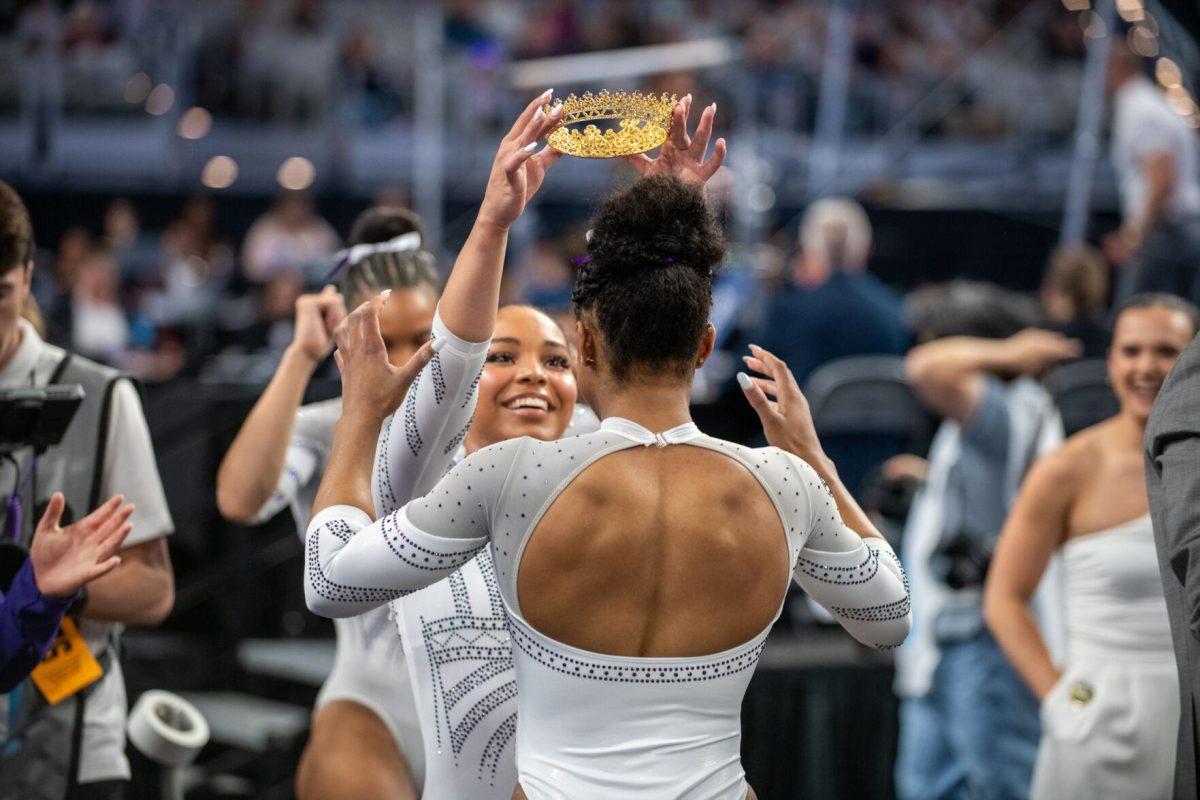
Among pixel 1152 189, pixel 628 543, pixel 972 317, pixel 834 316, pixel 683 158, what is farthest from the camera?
pixel 1152 189

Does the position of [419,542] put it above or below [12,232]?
below

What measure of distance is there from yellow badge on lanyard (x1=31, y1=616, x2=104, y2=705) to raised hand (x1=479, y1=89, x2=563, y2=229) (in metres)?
1.19

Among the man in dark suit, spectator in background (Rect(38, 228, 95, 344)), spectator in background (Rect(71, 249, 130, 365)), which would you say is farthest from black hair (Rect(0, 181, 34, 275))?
spectator in background (Rect(71, 249, 130, 365))

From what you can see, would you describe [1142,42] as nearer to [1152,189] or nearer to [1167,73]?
[1167,73]

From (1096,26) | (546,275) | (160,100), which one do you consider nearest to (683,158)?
(546,275)

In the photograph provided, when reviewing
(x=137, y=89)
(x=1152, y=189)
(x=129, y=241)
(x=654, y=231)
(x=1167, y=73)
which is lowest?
(x=129, y=241)

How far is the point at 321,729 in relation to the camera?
274 centimetres

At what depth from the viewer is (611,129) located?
2.17 metres

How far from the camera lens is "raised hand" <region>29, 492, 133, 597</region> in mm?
2217

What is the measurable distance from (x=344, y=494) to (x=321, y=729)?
34.8 inches

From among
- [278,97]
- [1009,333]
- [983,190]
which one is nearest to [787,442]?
[1009,333]

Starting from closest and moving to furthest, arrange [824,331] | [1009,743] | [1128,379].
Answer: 1. [1128,379]
2. [1009,743]
3. [824,331]

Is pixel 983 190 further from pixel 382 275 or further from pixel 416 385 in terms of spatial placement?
pixel 416 385

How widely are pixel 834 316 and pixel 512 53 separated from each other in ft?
17.1
